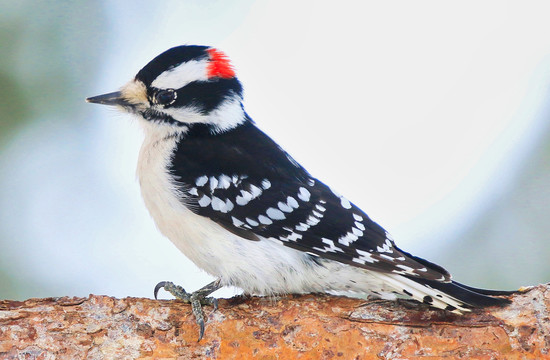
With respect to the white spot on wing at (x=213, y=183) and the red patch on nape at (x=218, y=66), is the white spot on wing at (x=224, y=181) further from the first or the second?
the red patch on nape at (x=218, y=66)

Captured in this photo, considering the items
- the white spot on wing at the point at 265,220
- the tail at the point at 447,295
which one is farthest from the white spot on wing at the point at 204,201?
the tail at the point at 447,295

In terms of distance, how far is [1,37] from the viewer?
461cm

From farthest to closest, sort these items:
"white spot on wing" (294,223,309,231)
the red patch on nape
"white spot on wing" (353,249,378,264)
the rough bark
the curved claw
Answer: the red patch on nape
the curved claw
"white spot on wing" (294,223,309,231)
"white spot on wing" (353,249,378,264)
the rough bark

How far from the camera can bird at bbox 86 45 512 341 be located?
10.1 ft

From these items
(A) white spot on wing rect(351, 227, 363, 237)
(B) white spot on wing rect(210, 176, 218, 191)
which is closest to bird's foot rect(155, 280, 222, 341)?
(B) white spot on wing rect(210, 176, 218, 191)

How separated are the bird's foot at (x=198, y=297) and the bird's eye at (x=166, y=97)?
93cm

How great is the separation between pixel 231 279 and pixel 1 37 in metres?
2.53

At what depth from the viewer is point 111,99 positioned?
3.62 m

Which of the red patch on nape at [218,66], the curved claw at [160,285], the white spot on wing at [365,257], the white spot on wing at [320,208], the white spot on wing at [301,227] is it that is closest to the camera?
the white spot on wing at [365,257]

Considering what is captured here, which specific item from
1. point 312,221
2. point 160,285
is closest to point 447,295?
point 312,221

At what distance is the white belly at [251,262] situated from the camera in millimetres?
3182

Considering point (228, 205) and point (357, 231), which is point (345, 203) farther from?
point (228, 205)

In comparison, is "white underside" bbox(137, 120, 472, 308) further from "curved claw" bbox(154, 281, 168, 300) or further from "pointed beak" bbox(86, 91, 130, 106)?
"pointed beak" bbox(86, 91, 130, 106)

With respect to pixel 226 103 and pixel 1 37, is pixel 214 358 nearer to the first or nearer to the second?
pixel 226 103
